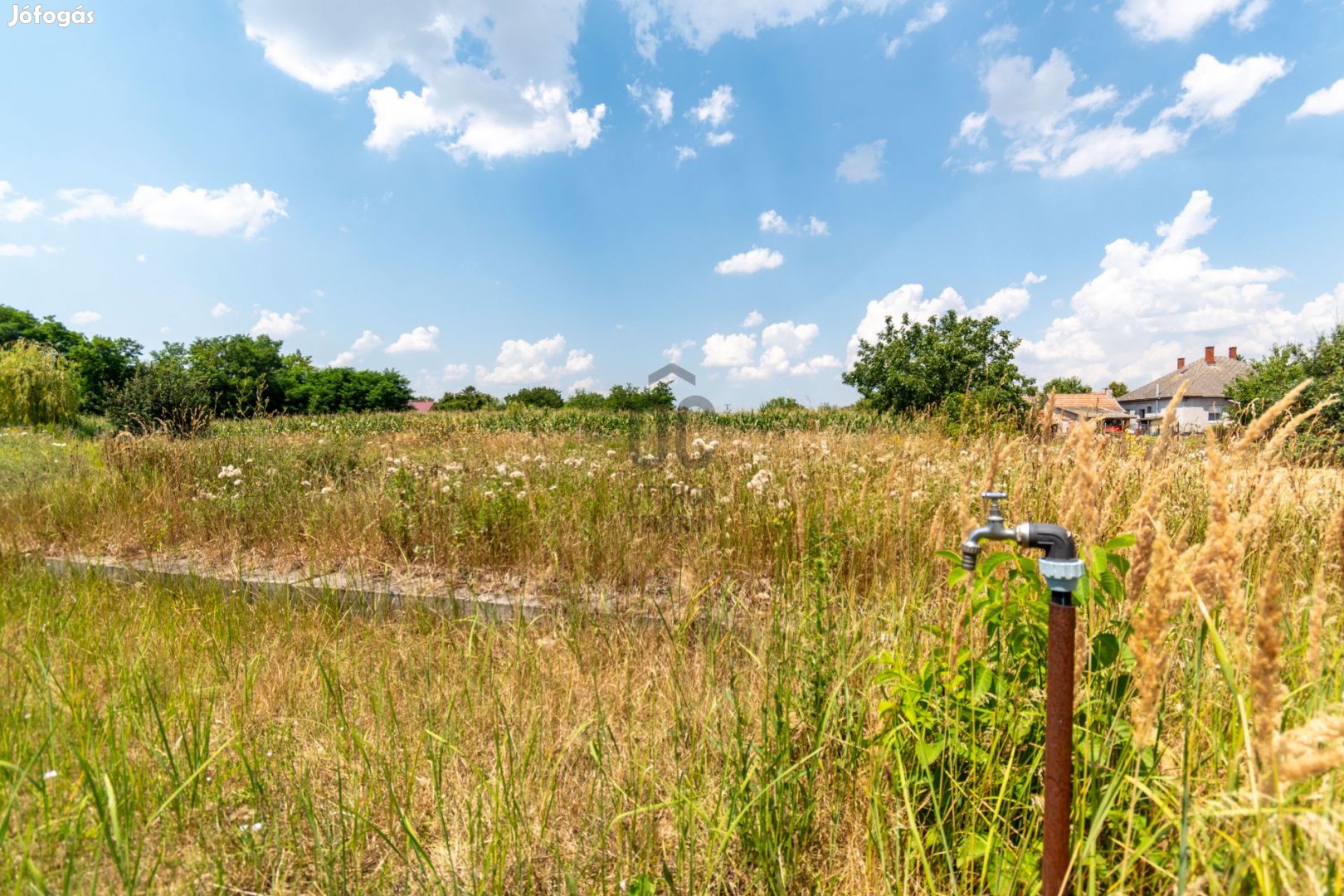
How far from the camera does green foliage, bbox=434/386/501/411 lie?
42.7 metres

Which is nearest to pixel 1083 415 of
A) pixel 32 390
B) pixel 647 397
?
pixel 647 397

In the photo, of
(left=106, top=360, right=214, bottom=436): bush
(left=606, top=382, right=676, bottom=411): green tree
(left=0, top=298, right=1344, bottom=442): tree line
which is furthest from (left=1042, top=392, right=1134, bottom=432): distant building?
(left=106, top=360, right=214, bottom=436): bush

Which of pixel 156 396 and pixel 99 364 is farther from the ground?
pixel 99 364

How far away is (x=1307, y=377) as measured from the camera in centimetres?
1420

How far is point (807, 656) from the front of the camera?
5.89ft

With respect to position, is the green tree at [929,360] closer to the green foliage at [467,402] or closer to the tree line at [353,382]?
the tree line at [353,382]

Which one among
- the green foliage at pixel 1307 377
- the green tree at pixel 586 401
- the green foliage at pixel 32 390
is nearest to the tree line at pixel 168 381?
the green foliage at pixel 32 390

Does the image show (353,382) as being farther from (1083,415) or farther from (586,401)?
(1083,415)

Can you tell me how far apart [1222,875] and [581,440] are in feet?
22.7

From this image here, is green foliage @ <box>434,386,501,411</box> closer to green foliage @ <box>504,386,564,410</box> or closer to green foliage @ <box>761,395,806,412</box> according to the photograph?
green foliage @ <box>504,386,564,410</box>

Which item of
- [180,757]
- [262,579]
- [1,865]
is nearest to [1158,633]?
[1,865]

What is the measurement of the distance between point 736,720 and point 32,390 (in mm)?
25841

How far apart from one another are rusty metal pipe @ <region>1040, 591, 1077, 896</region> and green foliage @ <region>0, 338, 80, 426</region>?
26.1 m

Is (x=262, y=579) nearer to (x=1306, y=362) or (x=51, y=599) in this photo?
(x=51, y=599)
